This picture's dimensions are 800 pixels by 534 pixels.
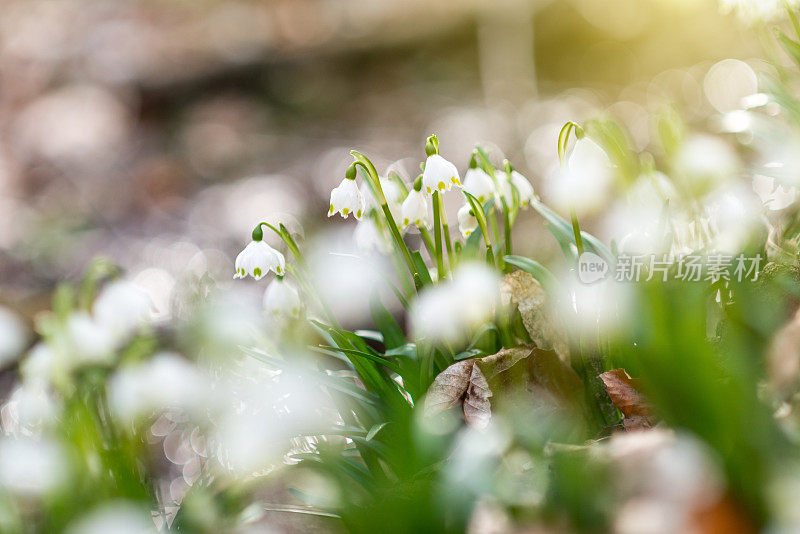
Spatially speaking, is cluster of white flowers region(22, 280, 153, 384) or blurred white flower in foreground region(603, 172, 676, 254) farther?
cluster of white flowers region(22, 280, 153, 384)

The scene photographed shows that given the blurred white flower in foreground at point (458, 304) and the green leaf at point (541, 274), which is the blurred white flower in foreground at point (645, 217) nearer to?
the green leaf at point (541, 274)

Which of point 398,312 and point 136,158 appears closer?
point 398,312

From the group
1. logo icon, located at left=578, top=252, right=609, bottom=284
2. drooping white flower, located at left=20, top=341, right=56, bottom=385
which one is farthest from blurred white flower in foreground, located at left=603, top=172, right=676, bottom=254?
drooping white flower, located at left=20, top=341, right=56, bottom=385

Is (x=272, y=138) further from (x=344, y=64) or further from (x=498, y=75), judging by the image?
(x=498, y=75)

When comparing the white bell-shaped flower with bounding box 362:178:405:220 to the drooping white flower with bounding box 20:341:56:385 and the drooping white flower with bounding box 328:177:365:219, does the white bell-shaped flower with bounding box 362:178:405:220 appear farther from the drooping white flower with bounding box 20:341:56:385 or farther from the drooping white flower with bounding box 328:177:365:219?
the drooping white flower with bounding box 20:341:56:385

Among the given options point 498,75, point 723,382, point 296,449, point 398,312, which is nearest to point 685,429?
point 723,382

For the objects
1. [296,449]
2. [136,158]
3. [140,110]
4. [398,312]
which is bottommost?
[398,312]
